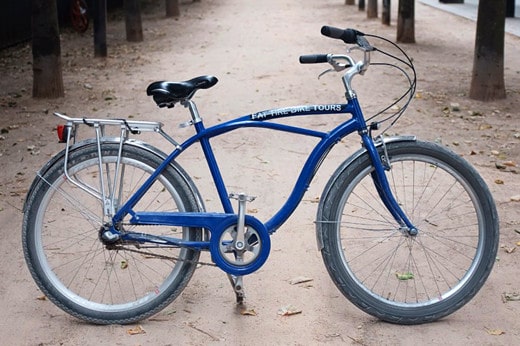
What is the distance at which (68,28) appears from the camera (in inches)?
766

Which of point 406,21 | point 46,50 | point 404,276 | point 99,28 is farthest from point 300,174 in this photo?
point 406,21

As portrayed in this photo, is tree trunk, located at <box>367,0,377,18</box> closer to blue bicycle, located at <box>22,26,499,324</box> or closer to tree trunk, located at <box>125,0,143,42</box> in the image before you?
tree trunk, located at <box>125,0,143,42</box>

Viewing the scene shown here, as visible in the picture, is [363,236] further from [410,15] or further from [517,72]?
[410,15]

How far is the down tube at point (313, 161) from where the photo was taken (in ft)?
13.1

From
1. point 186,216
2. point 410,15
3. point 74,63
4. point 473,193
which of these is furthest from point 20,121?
point 410,15

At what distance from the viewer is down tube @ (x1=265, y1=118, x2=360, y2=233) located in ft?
13.1

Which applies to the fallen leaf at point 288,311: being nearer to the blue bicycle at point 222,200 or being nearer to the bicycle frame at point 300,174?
the blue bicycle at point 222,200

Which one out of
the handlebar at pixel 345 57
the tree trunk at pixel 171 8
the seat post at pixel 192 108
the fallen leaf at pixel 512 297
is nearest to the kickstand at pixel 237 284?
the seat post at pixel 192 108

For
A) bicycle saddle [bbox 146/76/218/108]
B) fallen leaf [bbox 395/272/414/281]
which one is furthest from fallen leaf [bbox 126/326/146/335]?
fallen leaf [bbox 395/272/414/281]

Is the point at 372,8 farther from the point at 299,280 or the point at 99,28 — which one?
the point at 299,280

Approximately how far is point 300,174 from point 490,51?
262 inches

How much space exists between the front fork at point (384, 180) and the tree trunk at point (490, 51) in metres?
6.39

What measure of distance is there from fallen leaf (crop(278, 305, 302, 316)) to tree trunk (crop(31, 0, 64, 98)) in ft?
23.3

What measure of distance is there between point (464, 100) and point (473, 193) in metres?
6.40
